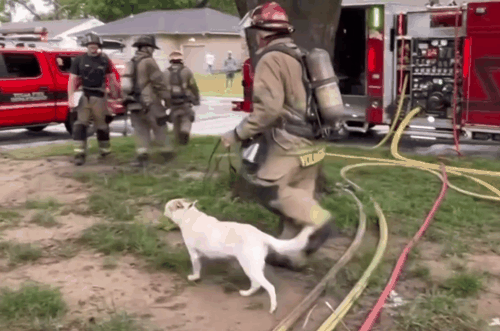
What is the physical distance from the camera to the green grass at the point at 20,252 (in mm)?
5113

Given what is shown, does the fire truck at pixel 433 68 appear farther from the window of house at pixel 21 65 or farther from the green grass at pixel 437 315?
the green grass at pixel 437 315

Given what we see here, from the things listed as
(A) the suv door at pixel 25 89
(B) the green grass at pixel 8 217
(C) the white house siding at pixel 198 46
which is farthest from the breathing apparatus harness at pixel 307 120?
(C) the white house siding at pixel 198 46

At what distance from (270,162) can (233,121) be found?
39.3ft

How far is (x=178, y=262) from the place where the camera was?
4.96m

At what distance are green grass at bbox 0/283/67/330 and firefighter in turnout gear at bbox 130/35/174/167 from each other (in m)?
4.65

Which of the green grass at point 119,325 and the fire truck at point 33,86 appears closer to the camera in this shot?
the green grass at point 119,325

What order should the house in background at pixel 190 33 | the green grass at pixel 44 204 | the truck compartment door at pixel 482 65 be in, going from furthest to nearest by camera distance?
the house in background at pixel 190 33, the truck compartment door at pixel 482 65, the green grass at pixel 44 204

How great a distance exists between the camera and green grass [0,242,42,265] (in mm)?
5113

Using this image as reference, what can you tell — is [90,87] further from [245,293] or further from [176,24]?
[176,24]

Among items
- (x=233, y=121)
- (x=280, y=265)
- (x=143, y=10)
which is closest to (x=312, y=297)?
(x=280, y=265)

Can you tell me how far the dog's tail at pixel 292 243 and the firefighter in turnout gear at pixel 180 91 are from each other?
18.3 ft

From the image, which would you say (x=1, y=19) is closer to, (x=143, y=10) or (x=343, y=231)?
(x=143, y=10)

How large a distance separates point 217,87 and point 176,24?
1281 centimetres

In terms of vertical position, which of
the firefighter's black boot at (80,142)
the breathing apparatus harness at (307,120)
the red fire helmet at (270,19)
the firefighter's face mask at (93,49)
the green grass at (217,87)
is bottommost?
the green grass at (217,87)
